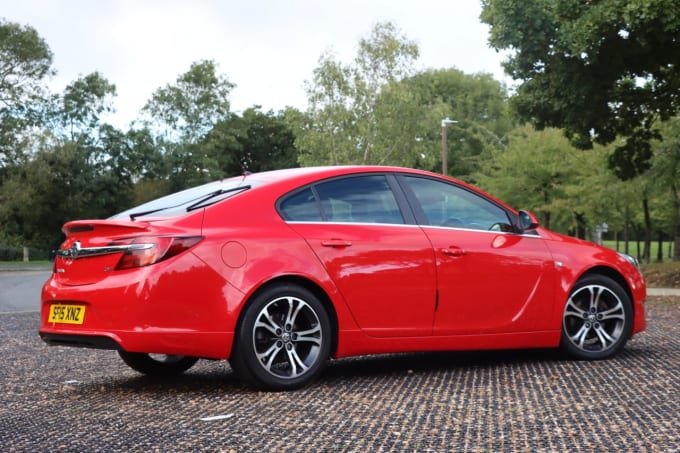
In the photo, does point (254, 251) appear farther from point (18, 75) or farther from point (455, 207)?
point (18, 75)

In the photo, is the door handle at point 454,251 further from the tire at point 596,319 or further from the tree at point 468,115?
the tree at point 468,115

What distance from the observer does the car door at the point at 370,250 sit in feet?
20.2

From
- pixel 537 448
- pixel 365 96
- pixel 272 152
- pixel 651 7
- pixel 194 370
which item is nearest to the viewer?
pixel 537 448

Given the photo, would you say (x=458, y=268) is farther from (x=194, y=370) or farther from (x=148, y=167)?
(x=148, y=167)

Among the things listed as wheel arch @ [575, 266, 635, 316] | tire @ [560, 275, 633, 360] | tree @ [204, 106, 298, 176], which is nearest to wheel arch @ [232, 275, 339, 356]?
tire @ [560, 275, 633, 360]

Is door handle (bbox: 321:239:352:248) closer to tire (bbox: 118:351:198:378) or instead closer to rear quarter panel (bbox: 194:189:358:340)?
rear quarter panel (bbox: 194:189:358:340)

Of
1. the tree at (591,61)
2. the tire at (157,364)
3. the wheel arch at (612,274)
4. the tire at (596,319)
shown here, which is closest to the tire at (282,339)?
the tire at (157,364)

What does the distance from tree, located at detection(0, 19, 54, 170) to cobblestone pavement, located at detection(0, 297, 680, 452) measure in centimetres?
4358

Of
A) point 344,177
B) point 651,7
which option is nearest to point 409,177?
point 344,177

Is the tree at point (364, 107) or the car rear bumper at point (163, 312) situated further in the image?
the tree at point (364, 107)

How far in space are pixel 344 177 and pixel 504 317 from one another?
5.37 feet

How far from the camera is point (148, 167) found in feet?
202

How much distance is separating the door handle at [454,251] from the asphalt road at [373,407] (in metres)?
0.89

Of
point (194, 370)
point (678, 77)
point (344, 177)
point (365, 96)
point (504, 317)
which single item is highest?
point (365, 96)
